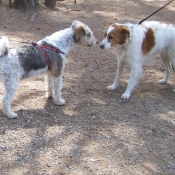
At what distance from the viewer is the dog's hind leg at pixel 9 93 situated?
15.2 feet

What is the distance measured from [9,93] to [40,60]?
67cm

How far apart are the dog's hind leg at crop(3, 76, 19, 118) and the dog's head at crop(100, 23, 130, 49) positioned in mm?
1633

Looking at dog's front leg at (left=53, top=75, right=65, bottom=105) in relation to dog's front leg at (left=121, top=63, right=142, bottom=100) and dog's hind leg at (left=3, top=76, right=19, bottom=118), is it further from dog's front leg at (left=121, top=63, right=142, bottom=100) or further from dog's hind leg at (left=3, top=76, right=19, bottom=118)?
dog's front leg at (left=121, top=63, right=142, bottom=100)

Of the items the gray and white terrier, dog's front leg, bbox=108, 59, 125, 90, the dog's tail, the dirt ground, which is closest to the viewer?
the dirt ground

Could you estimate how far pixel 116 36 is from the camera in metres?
5.38

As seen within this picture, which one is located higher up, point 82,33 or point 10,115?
point 82,33

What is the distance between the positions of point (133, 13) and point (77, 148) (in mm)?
7314

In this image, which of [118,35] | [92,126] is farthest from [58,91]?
[118,35]

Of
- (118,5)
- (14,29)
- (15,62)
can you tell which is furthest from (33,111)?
(118,5)

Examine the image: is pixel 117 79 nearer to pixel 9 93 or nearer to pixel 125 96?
pixel 125 96

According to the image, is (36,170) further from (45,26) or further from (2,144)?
(45,26)

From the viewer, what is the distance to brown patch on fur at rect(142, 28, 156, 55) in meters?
5.68

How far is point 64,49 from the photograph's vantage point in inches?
206

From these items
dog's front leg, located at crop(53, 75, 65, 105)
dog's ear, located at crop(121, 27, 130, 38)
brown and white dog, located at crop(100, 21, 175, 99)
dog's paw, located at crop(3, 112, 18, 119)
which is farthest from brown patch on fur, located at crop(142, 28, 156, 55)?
dog's paw, located at crop(3, 112, 18, 119)
